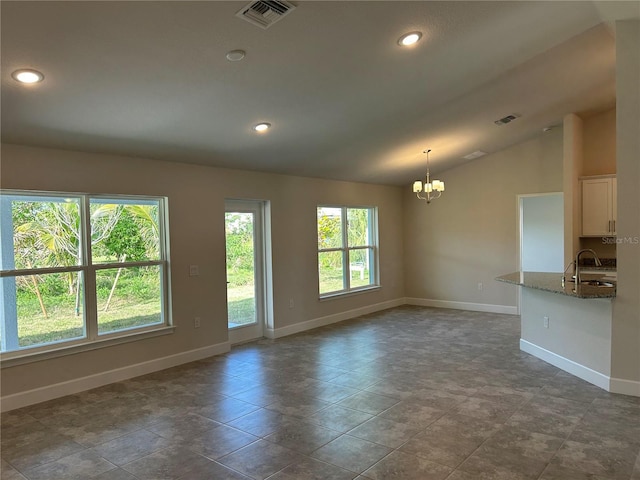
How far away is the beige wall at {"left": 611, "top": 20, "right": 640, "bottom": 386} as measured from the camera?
3604mm

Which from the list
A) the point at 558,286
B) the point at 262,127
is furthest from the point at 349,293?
the point at 262,127

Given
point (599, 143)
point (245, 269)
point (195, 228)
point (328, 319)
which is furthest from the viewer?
point (328, 319)

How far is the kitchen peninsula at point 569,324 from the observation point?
3.77 metres

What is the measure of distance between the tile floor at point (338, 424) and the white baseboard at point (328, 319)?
38.0 inches

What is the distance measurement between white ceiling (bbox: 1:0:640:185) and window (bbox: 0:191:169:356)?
60 centimetres

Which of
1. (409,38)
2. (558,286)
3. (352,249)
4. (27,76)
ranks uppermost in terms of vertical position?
(409,38)

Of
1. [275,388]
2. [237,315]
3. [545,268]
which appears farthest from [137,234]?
[545,268]

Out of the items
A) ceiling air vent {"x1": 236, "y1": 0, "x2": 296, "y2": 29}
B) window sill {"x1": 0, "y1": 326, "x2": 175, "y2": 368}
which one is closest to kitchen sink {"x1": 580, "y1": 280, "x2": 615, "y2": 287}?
ceiling air vent {"x1": 236, "y1": 0, "x2": 296, "y2": 29}

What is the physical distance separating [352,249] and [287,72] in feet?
14.7

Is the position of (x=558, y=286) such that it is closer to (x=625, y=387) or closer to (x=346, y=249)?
(x=625, y=387)

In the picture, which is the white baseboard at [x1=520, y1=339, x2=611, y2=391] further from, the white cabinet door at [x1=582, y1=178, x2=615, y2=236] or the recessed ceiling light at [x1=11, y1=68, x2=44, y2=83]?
the recessed ceiling light at [x1=11, y1=68, x2=44, y2=83]

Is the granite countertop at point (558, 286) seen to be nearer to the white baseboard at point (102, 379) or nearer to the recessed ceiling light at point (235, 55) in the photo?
the recessed ceiling light at point (235, 55)

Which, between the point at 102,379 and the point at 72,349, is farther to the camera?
the point at 102,379

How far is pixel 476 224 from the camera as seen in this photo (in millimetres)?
7559
